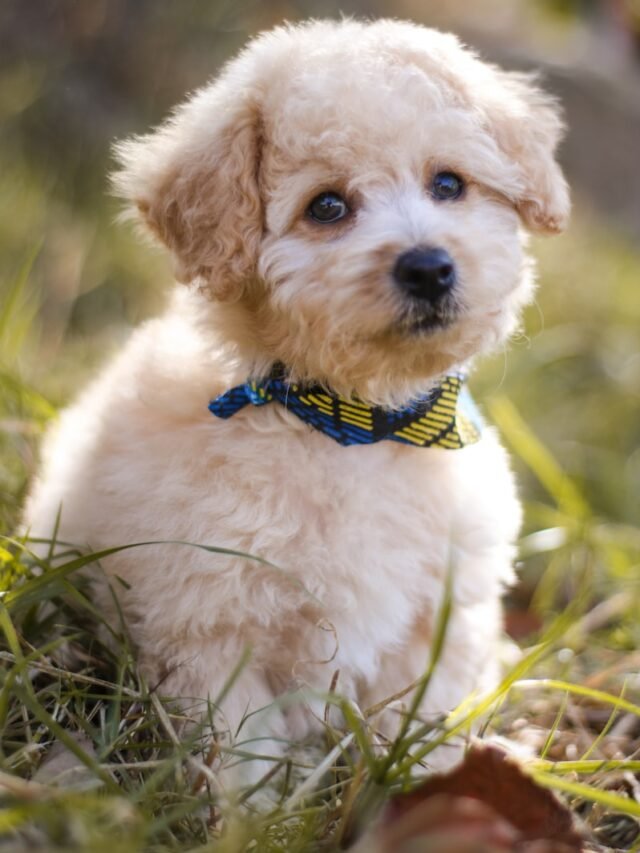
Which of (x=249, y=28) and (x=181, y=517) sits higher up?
(x=249, y=28)

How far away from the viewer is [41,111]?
23.0ft

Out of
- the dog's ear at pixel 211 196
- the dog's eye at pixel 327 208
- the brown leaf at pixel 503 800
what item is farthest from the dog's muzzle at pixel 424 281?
the brown leaf at pixel 503 800

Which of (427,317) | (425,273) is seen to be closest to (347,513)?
(427,317)

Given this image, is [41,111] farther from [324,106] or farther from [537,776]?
[537,776]

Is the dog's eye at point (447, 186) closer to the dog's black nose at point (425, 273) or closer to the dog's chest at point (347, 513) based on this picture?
the dog's black nose at point (425, 273)

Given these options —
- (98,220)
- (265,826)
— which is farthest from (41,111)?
(265,826)

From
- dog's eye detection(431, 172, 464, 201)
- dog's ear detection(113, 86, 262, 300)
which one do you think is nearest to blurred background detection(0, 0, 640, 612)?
dog's ear detection(113, 86, 262, 300)

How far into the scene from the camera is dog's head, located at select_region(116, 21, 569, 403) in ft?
7.86

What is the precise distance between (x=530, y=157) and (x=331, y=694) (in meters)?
1.64

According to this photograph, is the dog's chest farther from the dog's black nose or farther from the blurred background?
the blurred background

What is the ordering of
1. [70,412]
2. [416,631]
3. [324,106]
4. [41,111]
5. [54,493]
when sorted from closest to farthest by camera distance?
[324,106]
[416,631]
[54,493]
[70,412]
[41,111]

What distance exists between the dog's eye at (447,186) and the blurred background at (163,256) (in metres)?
1.28

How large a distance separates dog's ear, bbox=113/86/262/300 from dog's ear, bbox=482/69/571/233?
714 mm

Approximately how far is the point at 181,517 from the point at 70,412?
1.06 meters
